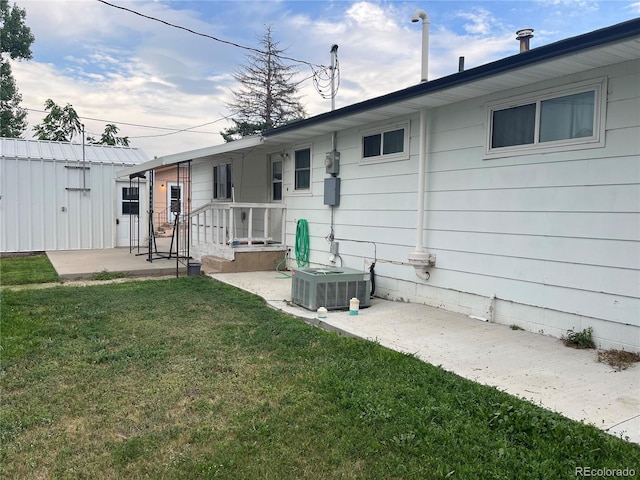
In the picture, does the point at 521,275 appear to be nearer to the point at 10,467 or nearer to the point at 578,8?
the point at 578,8

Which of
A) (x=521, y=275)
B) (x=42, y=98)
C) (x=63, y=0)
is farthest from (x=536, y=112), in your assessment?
(x=42, y=98)

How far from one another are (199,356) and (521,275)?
134 inches

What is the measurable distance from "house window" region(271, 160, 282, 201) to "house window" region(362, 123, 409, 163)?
3141mm

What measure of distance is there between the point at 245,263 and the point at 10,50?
63.1ft

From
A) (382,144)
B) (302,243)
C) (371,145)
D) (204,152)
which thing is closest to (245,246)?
(302,243)

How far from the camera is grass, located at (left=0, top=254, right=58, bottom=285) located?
8.01 m

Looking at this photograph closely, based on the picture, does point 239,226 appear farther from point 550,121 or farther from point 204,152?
point 550,121

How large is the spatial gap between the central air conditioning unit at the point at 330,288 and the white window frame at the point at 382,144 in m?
1.79

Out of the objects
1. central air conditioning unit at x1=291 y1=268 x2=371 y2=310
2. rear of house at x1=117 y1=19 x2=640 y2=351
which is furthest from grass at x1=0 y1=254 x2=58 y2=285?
rear of house at x1=117 y1=19 x2=640 y2=351

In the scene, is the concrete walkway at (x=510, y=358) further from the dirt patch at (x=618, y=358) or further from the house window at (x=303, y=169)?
the house window at (x=303, y=169)

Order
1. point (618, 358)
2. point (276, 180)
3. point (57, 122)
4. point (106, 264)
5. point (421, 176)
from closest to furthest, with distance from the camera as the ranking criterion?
point (618, 358)
point (421, 176)
point (106, 264)
point (276, 180)
point (57, 122)

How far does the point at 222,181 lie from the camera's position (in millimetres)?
11891

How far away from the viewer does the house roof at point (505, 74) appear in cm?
364

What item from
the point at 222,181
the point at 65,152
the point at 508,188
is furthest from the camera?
the point at 65,152
